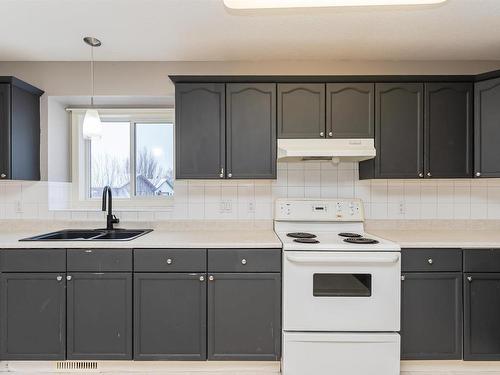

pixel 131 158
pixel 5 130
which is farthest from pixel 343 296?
pixel 5 130

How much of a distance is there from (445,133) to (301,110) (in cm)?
112

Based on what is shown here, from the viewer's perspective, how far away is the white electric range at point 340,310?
1.88 meters

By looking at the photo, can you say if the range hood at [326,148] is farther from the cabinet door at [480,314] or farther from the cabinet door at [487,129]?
the cabinet door at [480,314]

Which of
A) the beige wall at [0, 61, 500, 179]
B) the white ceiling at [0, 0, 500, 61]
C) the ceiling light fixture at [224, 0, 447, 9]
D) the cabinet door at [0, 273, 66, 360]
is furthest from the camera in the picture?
the beige wall at [0, 61, 500, 179]

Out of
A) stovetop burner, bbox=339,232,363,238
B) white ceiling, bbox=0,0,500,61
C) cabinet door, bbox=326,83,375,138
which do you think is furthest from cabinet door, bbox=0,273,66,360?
cabinet door, bbox=326,83,375,138

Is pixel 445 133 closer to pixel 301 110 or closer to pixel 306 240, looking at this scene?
pixel 301 110

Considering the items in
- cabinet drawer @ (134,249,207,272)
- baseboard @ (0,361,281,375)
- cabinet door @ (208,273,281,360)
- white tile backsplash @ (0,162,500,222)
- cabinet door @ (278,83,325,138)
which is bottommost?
baseboard @ (0,361,281,375)

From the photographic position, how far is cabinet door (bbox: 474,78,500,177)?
2.19m

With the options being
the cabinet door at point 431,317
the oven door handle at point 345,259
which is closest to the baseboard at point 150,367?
the oven door handle at point 345,259

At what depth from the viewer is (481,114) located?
87.7 inches

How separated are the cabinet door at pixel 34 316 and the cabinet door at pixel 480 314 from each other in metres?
2.70

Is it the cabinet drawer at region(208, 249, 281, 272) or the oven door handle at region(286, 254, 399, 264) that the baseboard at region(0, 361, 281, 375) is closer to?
the cabinet drawer at region(208, 249, 281, 272)

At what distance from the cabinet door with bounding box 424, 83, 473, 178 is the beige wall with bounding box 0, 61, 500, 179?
0.47m

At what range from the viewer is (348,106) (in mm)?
2281
